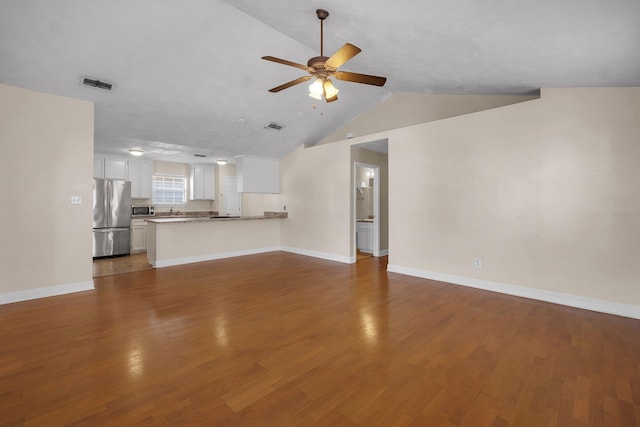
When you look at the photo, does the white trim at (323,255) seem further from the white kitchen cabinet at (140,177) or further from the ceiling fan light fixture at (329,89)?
the white kitchen cabinet at (140,177)

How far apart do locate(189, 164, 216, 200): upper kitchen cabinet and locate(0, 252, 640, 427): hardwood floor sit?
5.20 m

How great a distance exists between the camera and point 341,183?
6.04 m

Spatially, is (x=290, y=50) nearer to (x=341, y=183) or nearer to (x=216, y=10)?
(x=216, y=10)

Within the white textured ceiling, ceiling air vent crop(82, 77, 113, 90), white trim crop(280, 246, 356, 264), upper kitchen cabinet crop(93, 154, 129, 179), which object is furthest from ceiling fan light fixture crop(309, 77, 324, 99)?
upper kitchen cabinet crop(93, 154, 129, 179)

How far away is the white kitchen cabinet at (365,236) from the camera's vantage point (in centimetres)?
693

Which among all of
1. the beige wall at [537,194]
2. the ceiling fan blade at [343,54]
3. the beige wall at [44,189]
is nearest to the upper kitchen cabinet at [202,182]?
the beige wall at [44,189]

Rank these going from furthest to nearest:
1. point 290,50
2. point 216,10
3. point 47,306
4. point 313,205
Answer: point 313,205 < point 290,50 < point 47,306 < point 216,10

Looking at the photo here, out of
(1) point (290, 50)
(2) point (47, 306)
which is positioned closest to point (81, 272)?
(2) point (47, 306)

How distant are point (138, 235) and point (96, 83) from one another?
440 centimetres

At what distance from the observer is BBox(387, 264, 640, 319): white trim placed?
316 centimetres

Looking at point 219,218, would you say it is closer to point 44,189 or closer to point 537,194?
point 44,189

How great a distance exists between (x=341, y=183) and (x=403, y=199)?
152 cm

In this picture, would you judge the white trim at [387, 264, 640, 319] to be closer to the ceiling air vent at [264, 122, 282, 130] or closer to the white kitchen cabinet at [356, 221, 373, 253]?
the white kitchen cabinet at [356, 221, 373, 253]

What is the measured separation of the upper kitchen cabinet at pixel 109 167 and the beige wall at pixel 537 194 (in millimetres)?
6935
